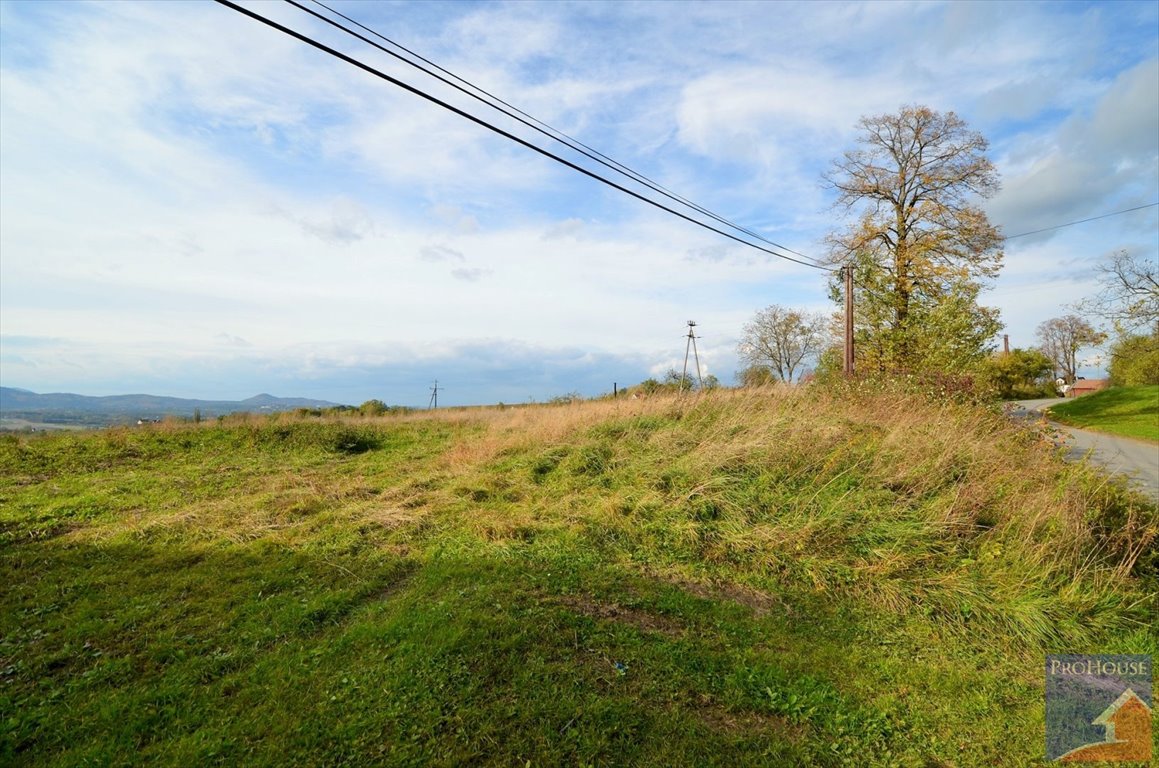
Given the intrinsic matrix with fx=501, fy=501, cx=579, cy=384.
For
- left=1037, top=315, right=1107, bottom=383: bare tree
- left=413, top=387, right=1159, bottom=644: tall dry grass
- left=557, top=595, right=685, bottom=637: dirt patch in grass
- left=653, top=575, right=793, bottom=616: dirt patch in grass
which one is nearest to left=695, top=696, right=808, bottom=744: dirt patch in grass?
left=557, top=595, right=685, bottom=637: dirt patch in grass

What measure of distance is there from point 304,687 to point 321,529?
393 cm

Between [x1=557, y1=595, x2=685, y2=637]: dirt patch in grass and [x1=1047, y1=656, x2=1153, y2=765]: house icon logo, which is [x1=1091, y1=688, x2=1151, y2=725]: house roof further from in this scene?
[x1=557, y1=595, x2=685, y2=637]: dirt patch in grass

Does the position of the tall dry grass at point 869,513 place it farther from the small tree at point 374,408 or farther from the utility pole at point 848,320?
the small tree at point 374,408

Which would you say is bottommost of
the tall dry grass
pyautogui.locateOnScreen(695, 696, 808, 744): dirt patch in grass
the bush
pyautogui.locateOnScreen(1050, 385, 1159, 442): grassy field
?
pyautogui.locateOnScreen(695, 696, 808, 744): dirt patch in grass

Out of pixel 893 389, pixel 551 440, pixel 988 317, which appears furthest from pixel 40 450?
pixel 988 317

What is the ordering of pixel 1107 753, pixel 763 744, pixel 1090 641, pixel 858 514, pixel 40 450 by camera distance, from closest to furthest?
pixel 763 744 → pixel 1107 753 → pixel 1090 641 → pixel 858 514 → pixel 40 450

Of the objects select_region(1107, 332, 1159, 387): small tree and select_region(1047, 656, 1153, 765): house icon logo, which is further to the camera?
select_region(1107, 332, 1159, 387): small tree

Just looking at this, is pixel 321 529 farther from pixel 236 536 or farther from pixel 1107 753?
pixel 1107 753

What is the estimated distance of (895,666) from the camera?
401 centimetres

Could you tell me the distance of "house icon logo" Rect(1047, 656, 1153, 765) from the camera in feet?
10.9

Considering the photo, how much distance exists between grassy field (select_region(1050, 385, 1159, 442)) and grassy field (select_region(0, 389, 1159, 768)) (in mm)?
15790

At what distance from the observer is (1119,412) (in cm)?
2350

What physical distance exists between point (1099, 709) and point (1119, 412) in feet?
95.9

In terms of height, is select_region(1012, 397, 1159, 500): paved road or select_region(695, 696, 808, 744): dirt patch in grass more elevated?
select_region(1012, 397, 1159, 500): paved road
